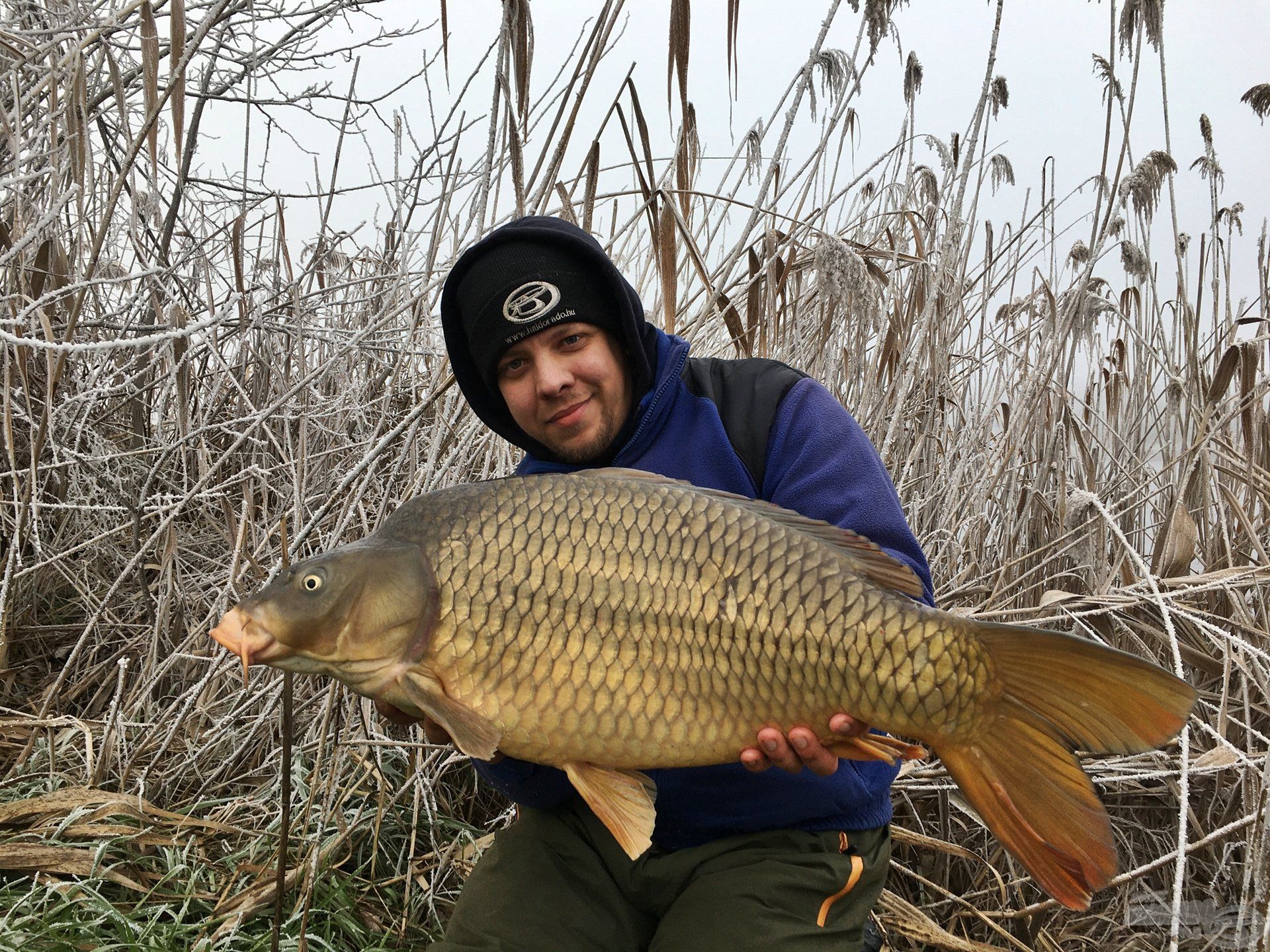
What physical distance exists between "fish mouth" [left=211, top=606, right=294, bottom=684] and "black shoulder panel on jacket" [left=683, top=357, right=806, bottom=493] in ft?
2.49

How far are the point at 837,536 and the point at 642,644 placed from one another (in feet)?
0.91

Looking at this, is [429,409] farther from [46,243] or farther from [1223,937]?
[1223,937]

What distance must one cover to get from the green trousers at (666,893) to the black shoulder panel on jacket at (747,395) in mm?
555

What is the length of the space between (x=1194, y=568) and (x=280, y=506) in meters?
2.46

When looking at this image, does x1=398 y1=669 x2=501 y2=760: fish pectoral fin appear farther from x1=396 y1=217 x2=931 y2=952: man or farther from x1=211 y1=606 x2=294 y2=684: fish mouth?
x1=396 y1=217 x2=931 y2=952: man

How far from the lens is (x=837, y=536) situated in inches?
45.0

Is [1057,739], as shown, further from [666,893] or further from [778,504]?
[666,893]

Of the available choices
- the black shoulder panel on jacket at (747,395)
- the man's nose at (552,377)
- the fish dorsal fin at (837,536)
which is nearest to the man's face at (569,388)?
the man's nose at (552,377)

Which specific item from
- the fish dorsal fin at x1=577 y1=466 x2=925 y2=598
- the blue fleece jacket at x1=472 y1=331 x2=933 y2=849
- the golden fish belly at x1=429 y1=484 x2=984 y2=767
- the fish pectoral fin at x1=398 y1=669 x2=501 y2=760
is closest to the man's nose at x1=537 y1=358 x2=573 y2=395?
the blue fleece jacket at x1=472 y1=331 x2=933 y2=849

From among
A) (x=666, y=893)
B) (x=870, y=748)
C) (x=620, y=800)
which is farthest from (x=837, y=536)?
(x=666, y=893)

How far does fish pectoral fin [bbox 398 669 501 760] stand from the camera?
3.40ft

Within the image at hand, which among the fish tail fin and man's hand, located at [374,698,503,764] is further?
man's hand, located at [374,698,503,764]

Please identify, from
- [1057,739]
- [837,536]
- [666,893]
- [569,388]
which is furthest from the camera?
[569,388]

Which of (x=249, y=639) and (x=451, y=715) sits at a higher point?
(x=249, y=639)
